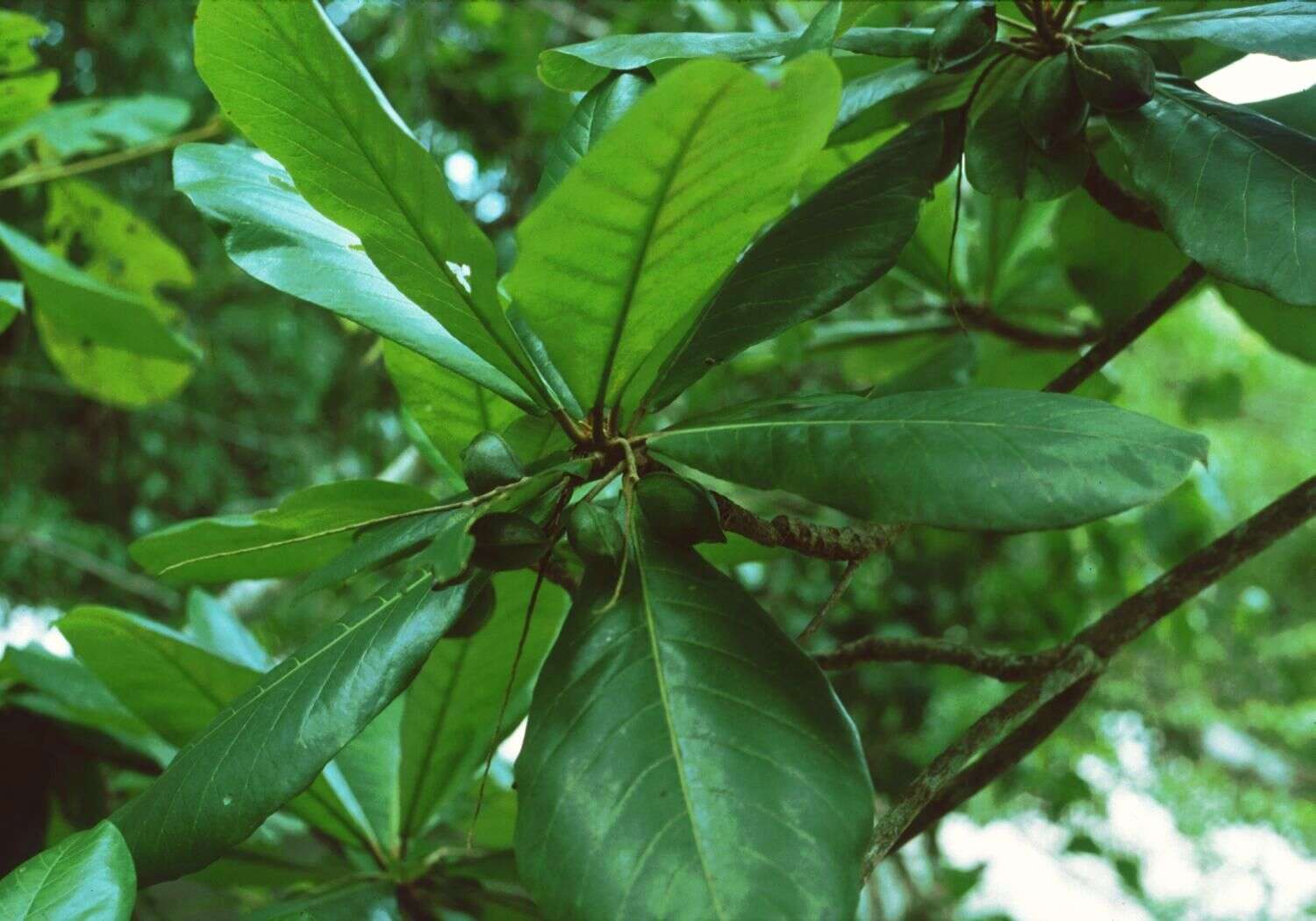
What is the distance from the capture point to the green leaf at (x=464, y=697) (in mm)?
815

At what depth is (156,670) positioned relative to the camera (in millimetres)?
790

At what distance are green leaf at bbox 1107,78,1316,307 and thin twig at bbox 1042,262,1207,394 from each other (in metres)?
0.14

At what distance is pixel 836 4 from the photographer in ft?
1.73

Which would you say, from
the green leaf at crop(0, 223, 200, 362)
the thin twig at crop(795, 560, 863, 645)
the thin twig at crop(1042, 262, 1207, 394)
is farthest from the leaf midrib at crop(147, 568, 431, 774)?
the green leaf at crop(0, 223, 200, 362)

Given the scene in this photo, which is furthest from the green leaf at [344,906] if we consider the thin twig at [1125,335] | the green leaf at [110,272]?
the green leaf at [110,272]

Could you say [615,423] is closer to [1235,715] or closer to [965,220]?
[965,220]

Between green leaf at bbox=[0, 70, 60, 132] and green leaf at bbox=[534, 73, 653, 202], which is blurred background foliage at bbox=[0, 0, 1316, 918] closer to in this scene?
green leaf at bbox=[0, 70, 60, 132]

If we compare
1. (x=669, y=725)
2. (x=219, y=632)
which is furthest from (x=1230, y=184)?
(x=219, y=632)

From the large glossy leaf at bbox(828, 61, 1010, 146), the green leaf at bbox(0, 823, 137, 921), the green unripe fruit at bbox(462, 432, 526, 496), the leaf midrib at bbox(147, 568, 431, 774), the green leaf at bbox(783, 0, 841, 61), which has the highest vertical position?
the green leaf at bbox(783, 0, 841, 61)

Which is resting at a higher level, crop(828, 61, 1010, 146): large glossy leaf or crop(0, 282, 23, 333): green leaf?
crop(828, 61, 1010, 146): large glossy leaf

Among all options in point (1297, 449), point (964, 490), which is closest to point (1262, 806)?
point (1297, 449)

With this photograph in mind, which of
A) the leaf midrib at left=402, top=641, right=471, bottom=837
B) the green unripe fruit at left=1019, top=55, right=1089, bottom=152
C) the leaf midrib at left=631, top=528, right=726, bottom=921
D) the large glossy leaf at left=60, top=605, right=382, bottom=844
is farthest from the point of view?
the leaf midrib at left=402, top=641, right=471, bottom=837

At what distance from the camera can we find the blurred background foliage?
5.21 ft

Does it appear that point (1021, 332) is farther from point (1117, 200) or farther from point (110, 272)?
point (110, 272)
